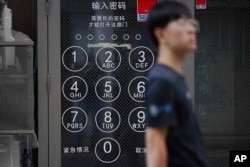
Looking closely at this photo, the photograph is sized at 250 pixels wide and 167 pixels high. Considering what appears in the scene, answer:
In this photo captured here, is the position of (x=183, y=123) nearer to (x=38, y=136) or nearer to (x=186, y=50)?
(x=186, y=50)

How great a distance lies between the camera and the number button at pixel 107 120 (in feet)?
22.5

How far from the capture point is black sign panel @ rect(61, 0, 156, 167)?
22.2 ft

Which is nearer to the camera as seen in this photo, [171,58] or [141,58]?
[171,58]

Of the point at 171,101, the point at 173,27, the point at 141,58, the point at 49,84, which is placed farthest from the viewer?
the point at 141,58

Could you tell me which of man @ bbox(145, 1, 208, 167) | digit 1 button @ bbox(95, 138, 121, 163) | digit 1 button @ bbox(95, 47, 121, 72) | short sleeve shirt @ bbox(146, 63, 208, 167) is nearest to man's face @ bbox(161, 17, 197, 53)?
man @ bbox(145, 1, 208, 167)

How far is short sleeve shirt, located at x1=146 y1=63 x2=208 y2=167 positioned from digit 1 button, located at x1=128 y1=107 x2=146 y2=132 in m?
3.27

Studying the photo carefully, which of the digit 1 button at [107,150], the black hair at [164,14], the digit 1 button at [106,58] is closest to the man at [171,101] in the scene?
the black hair at [164,14]

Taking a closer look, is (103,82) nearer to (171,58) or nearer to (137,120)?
(137,120)

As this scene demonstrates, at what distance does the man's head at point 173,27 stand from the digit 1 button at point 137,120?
330 cm

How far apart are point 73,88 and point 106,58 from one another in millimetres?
452

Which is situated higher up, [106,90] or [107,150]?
[106,90]

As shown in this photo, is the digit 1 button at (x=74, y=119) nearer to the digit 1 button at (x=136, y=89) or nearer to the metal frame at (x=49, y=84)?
the metal frame at (x=49, y=84)

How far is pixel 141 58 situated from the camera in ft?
22.5

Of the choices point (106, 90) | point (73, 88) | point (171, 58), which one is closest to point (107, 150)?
point (106, 90)
